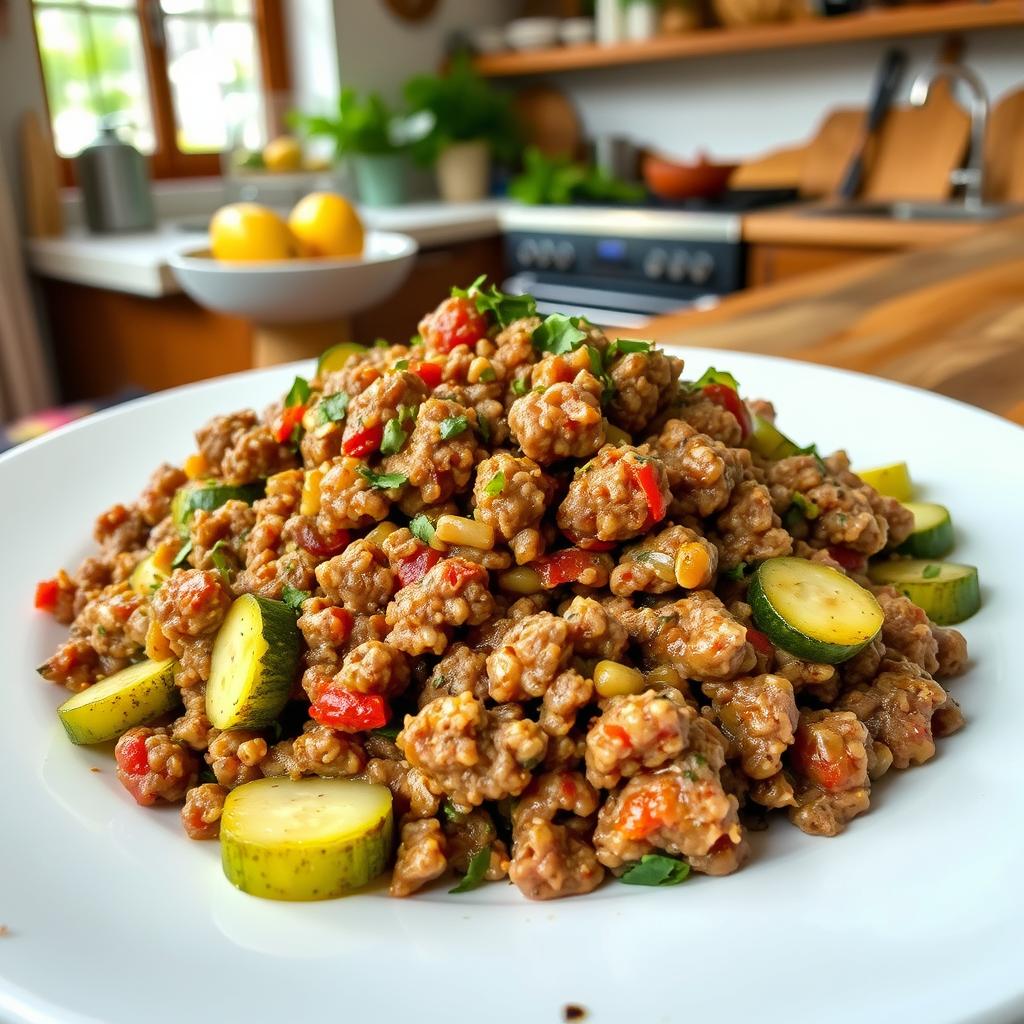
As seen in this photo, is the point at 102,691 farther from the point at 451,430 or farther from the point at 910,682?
the point at 910,682

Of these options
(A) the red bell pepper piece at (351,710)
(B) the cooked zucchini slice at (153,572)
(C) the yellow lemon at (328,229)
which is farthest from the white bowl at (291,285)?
(A) the red bell pepper piece at (351,710)

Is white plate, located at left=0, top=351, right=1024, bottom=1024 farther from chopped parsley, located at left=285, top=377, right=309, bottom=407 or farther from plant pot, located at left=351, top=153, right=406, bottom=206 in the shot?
plant pot, located at left=351, top=153, right=406, bottom=206

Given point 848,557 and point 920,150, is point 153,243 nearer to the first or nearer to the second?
point 920,150

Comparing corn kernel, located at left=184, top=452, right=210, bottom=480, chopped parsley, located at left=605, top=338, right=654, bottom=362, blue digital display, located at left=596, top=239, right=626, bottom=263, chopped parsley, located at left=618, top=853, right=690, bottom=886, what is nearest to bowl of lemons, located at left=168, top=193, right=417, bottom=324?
corn kernel, located at left=184, top=452, right=210, bottom=480

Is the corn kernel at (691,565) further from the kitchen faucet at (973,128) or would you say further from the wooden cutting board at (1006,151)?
the wooden cutting board at (1006,151)

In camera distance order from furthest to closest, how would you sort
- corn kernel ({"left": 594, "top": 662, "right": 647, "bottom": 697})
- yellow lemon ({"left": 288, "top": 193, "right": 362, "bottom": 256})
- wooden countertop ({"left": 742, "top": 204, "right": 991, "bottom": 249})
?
wooden countertop ({"left": 742, "top": 204, "right": 991, "bottom": 249}) < yellow lemon ({"left": 288, "top": 193, "right": 362, "bottom": 256}) < corn kernel ({"left": 594, "top": 662, "right": 647, "bottom": 697})

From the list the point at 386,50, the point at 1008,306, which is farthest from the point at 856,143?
the point at 1008,306

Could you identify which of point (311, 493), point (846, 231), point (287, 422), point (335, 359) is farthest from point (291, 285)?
point (846, 231)
